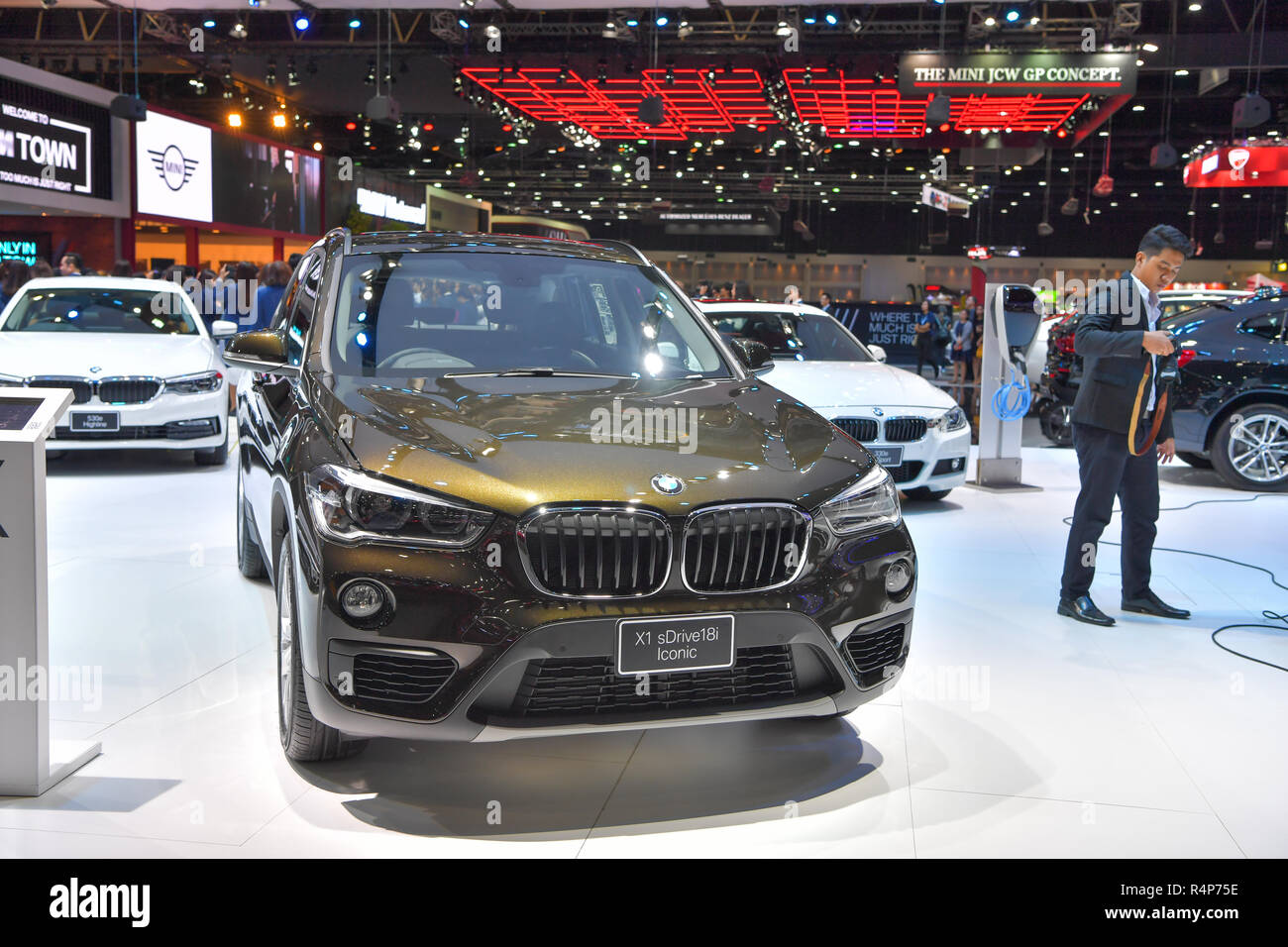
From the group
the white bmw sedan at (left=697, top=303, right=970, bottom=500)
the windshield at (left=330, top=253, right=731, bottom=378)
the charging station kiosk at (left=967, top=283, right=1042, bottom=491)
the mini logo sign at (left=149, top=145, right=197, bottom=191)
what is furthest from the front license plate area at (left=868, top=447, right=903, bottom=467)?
the mini logo sign at (left=149, top=145, right=197, bottom=191)

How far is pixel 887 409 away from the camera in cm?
750

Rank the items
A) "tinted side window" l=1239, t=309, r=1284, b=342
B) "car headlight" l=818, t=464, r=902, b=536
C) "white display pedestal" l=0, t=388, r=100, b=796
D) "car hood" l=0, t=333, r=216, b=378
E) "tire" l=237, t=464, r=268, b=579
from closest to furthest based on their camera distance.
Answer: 1. "white display pedestal" l=0, t=388, r=100, b=796
2. "car headlight" l=818, t=464, r=902, b=536
3. "tire" l=237, t=464, r=268, b=579
4. "car hood" l=0, t=333, r=216, b=378
5. "tinted side window" l=1239, t=309, r=1284, b=342

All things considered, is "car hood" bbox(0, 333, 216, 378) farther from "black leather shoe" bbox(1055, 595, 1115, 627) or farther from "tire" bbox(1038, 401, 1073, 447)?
"tire" bbox(1038, 401, 1073, 447)

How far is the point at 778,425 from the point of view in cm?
336

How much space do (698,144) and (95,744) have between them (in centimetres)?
3196

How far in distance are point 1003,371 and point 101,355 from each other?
6.81 metres

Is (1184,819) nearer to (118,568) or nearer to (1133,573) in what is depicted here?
(1133,573)

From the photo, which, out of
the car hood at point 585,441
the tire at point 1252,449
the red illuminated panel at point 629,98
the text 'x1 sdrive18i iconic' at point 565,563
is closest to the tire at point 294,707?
the text 'x1 sdrive18i iconic' at point 565,563

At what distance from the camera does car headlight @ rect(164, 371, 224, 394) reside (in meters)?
8.50

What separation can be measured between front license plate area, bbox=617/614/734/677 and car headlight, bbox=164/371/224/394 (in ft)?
22.3

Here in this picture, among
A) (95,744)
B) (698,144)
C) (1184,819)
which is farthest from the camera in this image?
(698,144)

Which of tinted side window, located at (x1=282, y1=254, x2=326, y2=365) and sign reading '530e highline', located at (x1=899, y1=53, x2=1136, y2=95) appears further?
sign reading '530e highline', located at (x1=899, y1=53, x2=1136, y2=95)

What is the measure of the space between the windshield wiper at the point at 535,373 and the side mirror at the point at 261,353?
1.78 ft
